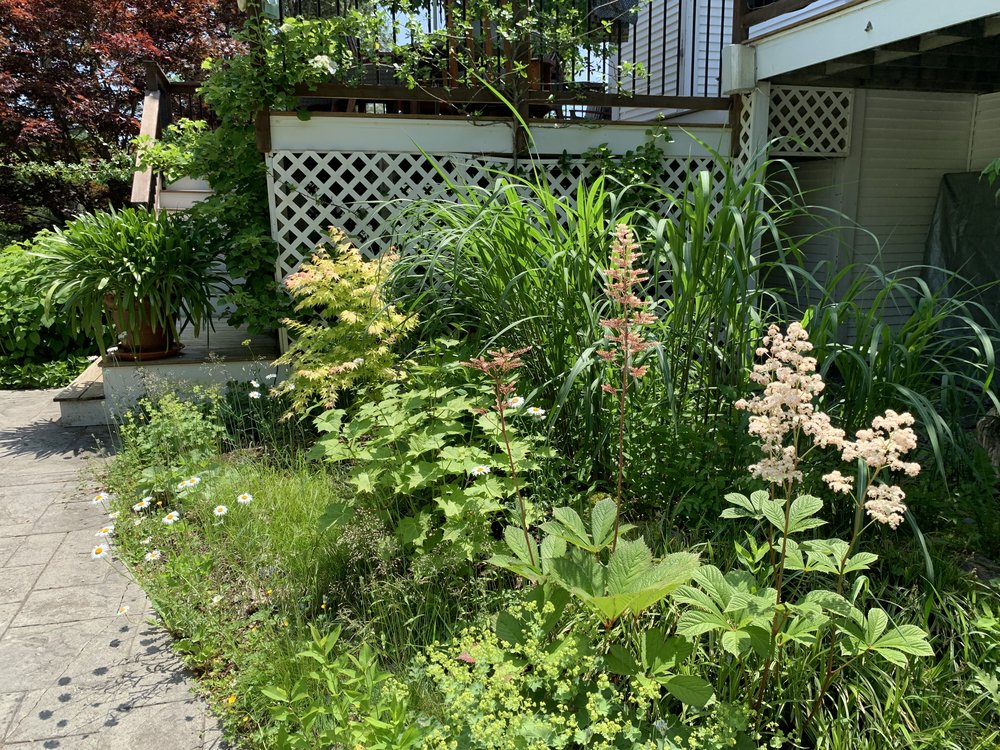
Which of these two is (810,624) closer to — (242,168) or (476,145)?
(476,145)

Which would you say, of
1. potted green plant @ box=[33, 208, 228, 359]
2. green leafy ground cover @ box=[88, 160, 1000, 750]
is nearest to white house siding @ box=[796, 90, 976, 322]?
green leafy ground cover @ box=[88, 160, 1000, 750]

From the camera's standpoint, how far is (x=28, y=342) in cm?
653

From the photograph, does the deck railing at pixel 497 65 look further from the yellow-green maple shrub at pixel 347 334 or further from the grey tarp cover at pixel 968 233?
the grey tarp cover at pixel 968 233

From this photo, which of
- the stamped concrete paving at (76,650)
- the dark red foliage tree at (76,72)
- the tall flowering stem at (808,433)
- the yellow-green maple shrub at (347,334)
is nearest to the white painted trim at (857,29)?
the yellow-green maple shrub at (347,334)

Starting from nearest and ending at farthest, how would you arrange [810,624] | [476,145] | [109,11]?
1. [810,624]
2. [476,145]
3. [109,11]

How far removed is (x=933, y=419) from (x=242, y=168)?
15.1ft

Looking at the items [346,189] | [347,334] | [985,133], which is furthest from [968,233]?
[347,334]

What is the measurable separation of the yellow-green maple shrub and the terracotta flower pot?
167cm

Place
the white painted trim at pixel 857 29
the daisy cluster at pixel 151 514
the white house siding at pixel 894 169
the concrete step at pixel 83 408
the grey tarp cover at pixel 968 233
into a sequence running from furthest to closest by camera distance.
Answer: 1. the white house siding at pixel 894 169
2. the grey tarp cover at pixel 968 233
3. the concrete step at pixel 83 408
4. the white painted trim at pixel 857 29
5. the daisy cluster at pixel 151 514

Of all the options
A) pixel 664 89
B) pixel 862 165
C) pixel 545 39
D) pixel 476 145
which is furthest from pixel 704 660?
pixel 664 89

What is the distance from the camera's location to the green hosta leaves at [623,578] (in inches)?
65.8

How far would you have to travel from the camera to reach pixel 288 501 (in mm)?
3223

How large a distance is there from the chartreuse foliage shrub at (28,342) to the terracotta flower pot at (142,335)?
1528mm

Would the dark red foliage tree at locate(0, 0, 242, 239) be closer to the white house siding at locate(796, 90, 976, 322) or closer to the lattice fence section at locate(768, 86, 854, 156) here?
the lattice fence section at locate(768, 86, 854, 156)
